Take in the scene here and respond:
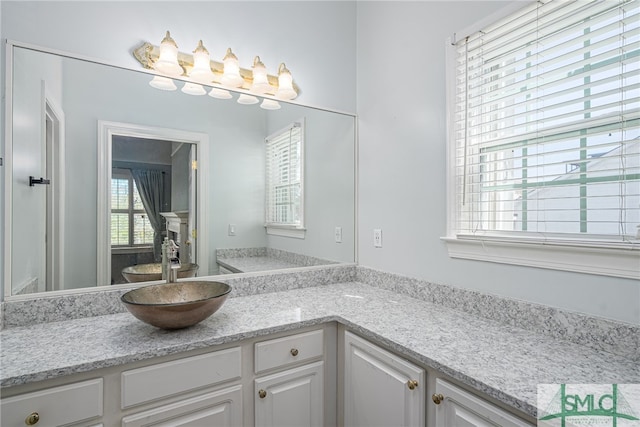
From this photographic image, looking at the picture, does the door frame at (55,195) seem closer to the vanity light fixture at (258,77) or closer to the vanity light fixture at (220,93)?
the vanity light fixture at (220,93)

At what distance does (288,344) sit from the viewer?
1.42 meters

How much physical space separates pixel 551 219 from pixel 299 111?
139cm

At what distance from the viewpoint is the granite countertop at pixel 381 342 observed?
0.96 m

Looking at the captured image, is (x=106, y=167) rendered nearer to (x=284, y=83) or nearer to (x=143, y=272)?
(x=143, y=272)

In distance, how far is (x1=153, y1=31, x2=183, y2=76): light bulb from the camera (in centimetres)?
159

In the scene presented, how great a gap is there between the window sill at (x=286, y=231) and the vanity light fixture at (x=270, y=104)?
0.68 meters

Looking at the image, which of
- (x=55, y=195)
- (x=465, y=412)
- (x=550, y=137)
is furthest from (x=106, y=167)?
(x=550, y=137)

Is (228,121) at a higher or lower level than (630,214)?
higher

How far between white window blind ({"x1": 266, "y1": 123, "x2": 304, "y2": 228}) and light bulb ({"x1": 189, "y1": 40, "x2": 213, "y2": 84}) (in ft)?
1.52

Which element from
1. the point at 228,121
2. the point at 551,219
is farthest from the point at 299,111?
the point at 551,219

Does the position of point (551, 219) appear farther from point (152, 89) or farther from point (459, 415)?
point (152, 89)

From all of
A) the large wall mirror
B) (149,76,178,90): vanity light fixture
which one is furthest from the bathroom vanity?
(149,76,178,90): vanity light fixture

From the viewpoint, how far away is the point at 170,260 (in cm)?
161

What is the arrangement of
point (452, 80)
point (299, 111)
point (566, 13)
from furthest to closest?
point (299, 111)
point (452, 80)
point (566, 13)
